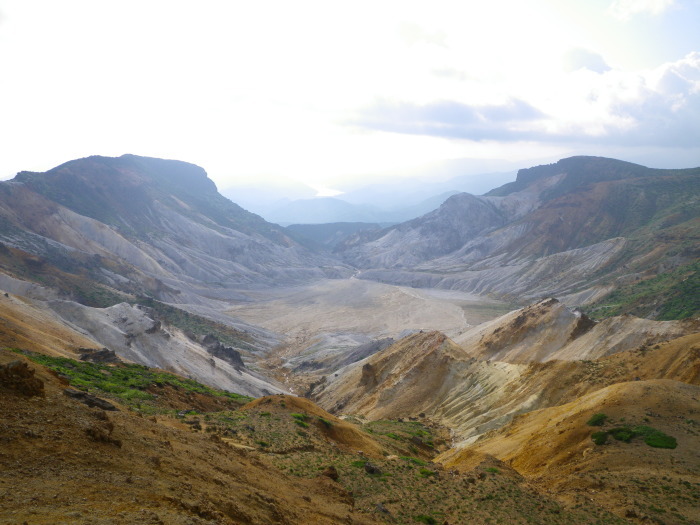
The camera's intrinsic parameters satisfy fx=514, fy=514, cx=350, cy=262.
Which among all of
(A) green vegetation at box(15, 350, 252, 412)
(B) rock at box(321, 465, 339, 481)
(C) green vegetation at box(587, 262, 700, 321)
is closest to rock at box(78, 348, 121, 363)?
(A) green vegetation at box(15, 350, 252, 412)

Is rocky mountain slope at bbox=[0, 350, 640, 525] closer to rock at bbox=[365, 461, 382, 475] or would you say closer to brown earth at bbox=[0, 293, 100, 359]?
rock at bbox=[365, 461, 382, 475]

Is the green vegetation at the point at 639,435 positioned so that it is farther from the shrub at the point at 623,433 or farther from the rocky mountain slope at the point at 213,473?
the rocky mountain slope at the point at 213,473

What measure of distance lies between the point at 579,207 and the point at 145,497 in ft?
581

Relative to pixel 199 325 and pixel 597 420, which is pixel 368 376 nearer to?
pixel 597 420

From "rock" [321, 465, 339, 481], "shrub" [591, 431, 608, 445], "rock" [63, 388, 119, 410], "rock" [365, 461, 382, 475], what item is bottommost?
"rock" [365, 461, 382, 475]

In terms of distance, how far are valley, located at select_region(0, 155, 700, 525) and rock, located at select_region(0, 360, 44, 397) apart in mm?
66

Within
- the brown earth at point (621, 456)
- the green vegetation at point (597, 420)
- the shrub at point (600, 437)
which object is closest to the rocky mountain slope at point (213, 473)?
the brown earth at point (621, 456)

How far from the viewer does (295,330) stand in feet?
376

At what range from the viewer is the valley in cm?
1359

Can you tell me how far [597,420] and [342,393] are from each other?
39342 millimetres

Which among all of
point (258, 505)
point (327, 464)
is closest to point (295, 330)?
point (327, 464)

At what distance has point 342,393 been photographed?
198 ft

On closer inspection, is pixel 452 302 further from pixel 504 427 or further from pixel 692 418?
pixel 692 418

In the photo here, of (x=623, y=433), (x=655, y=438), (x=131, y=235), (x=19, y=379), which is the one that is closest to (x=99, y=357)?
(x=19, y=379)
